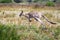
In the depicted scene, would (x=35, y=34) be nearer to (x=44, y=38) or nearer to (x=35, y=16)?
(x=44, y=38)

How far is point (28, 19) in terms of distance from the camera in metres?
15.4

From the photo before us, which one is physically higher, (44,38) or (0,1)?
(44,38)

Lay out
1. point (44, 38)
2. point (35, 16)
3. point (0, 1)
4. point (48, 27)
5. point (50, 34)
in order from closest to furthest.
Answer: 1. point (44, 38)
2. point (50, 34)
3. point (48, 27)
4. point (35, 16)
5. point (0, 1)

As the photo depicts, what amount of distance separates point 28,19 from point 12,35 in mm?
5279

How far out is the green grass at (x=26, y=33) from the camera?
10.1 m

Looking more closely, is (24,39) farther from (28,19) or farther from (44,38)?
(28,19)

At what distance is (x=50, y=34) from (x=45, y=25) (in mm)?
1671

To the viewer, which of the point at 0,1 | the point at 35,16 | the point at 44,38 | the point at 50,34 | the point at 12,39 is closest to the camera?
the point at 12,39

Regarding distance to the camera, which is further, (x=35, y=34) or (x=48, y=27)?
(x=48, y=27)

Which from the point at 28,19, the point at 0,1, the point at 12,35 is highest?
the point at 12,35

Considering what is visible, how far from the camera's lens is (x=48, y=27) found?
13.7 metres

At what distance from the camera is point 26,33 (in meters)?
11.2

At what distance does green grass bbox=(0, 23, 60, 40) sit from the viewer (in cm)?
1010

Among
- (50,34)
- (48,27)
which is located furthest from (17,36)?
(48,27)
